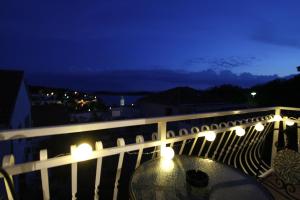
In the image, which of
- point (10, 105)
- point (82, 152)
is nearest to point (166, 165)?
point (82, 152)

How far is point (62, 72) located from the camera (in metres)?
152

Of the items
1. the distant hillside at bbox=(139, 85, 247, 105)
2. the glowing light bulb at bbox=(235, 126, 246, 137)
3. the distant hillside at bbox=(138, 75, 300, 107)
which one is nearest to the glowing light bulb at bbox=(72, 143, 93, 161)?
the glowing light bulb at bbox=(235, 126, 246, 137)

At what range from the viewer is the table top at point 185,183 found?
1597 mm

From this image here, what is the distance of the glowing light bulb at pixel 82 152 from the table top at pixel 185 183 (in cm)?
Answer: 41

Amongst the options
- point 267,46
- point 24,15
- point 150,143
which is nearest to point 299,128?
point 150,143

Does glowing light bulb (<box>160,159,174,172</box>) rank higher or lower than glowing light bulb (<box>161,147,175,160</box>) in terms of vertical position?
lower

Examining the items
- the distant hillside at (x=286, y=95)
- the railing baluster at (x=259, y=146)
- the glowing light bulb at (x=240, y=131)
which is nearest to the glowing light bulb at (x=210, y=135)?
the glowing light bulb at (x=240, y=131)

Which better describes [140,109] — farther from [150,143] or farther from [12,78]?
[150,143]

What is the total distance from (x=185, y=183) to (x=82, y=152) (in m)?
0.84

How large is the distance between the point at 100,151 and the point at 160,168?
21.8 inches

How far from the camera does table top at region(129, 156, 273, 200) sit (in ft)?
5.24

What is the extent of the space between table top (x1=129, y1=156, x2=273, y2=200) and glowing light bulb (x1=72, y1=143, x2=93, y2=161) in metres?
0.41

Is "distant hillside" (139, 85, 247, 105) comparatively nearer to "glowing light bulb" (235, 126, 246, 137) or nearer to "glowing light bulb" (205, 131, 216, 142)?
"glowing light bulb" (235, 126, 246, 137)

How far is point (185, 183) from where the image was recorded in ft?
5.71
